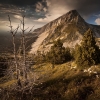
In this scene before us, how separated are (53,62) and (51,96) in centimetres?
2143

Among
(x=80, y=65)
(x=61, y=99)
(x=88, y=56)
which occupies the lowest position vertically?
(x=61, y=99)

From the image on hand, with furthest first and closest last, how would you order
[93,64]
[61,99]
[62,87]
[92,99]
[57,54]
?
→ [57,54]
[93,64]
[62,87]
[61,99]
[92,99]

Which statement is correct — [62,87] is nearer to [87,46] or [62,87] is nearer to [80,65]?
[80,65]

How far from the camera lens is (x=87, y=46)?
2492 cm

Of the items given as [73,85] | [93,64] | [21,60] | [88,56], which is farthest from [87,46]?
[21,60]

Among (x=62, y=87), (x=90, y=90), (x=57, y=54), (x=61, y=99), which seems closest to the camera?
(x=61, y=99)

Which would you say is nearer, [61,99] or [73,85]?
[61,99]

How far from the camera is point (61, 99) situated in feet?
43.5

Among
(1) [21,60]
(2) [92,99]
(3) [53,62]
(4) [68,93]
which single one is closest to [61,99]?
(4) [68,93]

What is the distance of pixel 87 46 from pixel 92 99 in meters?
14.0

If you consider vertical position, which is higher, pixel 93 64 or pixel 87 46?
pixel 87 46

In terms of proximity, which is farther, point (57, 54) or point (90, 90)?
point (57, 54)

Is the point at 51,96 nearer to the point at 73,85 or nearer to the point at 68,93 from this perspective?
the point at 68,93

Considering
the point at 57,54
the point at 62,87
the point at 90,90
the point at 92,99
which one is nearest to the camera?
the point at 92,99
